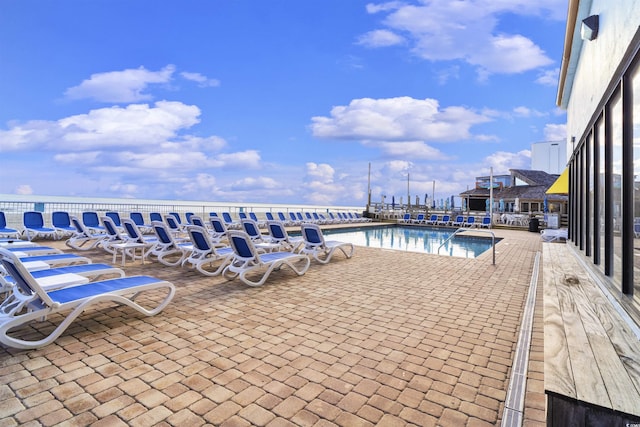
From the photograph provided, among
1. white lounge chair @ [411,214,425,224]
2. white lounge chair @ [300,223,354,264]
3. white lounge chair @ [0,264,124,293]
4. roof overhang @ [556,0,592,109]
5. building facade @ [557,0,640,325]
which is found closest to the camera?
building facade @ [557,0,640,325]

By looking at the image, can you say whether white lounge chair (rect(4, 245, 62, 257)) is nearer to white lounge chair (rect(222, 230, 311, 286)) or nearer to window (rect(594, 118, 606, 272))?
white lounge chair (rect(222, 230, 311, 286))

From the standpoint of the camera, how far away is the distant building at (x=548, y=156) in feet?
146

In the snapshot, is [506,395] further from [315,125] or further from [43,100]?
[43,100]

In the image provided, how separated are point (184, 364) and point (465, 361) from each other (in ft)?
6.84

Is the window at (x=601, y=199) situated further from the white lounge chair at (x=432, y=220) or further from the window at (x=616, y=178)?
the white lounge chair at (x=432, y=220)

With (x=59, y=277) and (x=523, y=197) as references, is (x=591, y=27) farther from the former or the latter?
(x=523, y=197)

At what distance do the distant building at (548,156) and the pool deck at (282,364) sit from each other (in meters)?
49.7

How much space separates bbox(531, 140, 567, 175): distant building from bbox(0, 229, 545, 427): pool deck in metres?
49.7

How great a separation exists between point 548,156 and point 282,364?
54.6m

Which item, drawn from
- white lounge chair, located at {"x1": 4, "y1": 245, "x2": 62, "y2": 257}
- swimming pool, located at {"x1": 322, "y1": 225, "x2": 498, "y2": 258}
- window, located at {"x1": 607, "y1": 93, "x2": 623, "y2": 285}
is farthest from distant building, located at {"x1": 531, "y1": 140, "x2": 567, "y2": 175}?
white lounge chair, located at {"x1": 4, "y1": 245, "x2": 62, "y2": 257}

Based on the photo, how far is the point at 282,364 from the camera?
2518 millimetres

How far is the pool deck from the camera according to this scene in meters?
1.93

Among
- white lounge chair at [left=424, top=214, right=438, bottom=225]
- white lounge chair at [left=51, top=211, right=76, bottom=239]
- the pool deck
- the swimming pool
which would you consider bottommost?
the swimming pool

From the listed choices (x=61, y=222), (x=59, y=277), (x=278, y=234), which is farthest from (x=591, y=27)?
(x=61, y=222)
